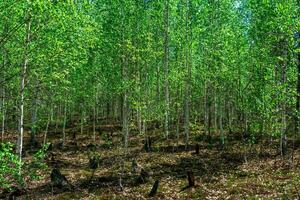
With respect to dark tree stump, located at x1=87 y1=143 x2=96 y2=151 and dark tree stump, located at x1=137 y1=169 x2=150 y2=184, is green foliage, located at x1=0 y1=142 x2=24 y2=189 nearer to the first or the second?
dark tree stump, located at x1=137 y1=169 x2=150 y2=184

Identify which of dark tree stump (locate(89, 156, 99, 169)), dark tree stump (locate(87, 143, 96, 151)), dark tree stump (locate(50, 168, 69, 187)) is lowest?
dark tree stump (locate(50, 168, 69, 187))

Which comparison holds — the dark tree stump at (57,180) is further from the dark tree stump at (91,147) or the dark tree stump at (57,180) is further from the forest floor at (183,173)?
the dark tree stump at (91,147)

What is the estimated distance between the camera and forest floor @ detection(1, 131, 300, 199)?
22500 millimetres

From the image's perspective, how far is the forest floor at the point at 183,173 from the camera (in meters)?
22.5

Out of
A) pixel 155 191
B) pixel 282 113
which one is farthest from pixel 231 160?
pixel 155 191

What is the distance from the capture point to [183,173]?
2847 centimetres

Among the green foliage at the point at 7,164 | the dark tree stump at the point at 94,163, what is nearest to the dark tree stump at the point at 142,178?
the dark tree stump at the point at 94,163

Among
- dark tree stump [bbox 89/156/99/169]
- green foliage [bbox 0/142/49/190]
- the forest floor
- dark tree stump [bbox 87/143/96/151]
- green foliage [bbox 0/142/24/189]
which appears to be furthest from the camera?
dark tree stump [bbox 87/143/96/151]

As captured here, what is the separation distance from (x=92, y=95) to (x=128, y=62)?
57.0 feet

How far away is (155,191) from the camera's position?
23.0m

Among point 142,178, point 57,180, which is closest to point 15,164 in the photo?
point 57,180

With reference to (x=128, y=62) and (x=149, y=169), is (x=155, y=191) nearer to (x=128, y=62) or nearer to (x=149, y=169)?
(x=149, y=169)

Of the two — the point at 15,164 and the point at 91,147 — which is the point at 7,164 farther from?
the point at 91,147

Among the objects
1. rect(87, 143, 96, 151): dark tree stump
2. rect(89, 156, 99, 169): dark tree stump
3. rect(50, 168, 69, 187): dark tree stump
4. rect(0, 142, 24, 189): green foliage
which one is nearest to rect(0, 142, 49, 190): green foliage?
rect(0, 142, 24, 189): green foliage
